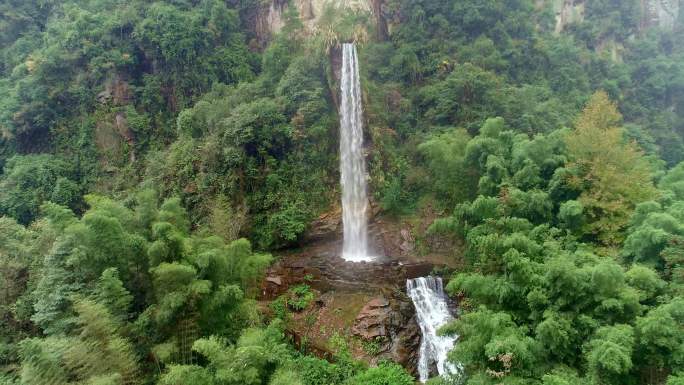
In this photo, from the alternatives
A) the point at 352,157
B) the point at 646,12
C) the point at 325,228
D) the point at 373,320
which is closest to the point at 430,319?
the point at 373,320

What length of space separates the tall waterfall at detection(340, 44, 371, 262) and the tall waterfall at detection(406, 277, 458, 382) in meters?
3.81

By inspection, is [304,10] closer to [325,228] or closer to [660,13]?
[325,228]

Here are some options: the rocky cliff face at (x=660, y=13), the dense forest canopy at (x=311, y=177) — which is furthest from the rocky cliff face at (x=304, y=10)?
the rocky cliff face at (x=660, y=13)

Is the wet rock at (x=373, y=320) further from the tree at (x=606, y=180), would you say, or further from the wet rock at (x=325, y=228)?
the tree at (x=606, y=180)

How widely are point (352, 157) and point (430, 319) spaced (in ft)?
23.6

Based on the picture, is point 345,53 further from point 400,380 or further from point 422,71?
point 400,380

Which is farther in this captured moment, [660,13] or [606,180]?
[660,13]

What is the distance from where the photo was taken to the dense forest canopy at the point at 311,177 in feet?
26.4

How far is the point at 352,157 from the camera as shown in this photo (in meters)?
17.3

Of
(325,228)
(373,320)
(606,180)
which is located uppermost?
(606,180)

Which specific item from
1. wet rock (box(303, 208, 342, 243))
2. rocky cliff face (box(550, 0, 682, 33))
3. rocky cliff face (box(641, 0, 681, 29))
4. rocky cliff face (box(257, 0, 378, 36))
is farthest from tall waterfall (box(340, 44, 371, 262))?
rocky cliff face (box(641, 0, 681, 29))

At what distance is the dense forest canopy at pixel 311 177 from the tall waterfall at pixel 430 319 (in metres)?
0.73

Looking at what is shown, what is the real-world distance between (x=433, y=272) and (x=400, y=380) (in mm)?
4220

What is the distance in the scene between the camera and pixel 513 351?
24.2 ft
